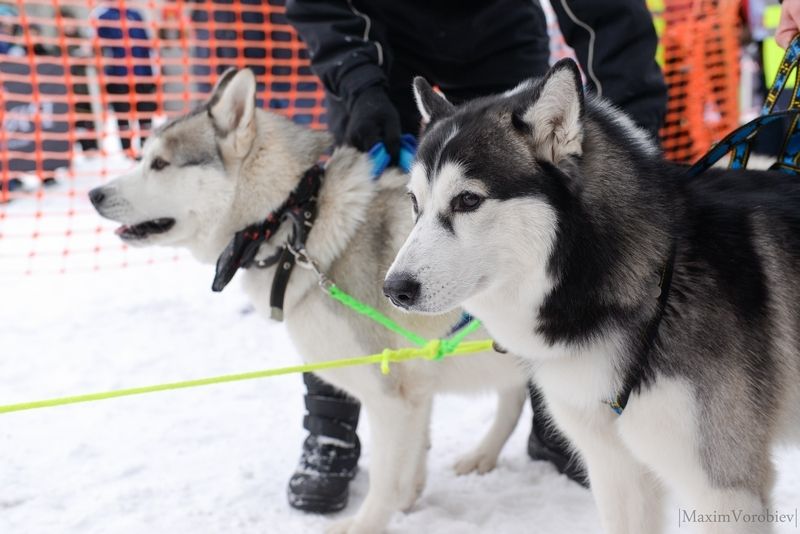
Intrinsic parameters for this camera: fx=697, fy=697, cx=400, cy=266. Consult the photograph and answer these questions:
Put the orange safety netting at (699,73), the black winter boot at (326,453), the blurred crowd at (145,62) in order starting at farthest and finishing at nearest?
the orange safety netting at (699,73) < the blurred crowd at (145,62) < the black winter boot at (326,453)

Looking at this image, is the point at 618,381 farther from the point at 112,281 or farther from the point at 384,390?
the point at 112,281

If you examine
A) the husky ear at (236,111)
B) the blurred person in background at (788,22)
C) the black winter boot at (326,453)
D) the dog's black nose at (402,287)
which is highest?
the blurred person in background at (788,22)

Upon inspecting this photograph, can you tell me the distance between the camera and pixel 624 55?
2.33 meters

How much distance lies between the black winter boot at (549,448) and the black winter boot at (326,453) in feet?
2.30

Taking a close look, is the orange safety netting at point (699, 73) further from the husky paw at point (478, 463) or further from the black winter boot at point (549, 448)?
the husky paw at point (478, 463)

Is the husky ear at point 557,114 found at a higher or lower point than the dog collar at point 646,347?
higher

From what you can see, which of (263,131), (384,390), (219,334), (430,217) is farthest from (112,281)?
(430,217)

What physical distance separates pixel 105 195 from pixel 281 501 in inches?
50.4

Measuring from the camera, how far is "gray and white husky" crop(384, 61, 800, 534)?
4.65 feet

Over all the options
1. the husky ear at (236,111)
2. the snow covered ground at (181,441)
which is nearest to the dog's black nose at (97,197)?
the husky ear at (236,111)

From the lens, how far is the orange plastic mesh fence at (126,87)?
5562mm

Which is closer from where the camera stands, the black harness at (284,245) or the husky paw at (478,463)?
the black harness at (284,245)

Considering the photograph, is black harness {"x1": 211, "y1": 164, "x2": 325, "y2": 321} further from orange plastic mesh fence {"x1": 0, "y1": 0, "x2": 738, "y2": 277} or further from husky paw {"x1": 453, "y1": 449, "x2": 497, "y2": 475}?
orange plastic mesh fence {"x1": 0, "y1": 0, "x2": 738, "y2": 277}

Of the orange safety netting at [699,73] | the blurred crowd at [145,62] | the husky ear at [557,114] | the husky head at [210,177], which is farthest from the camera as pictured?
the orange safety netting at [699,73]
